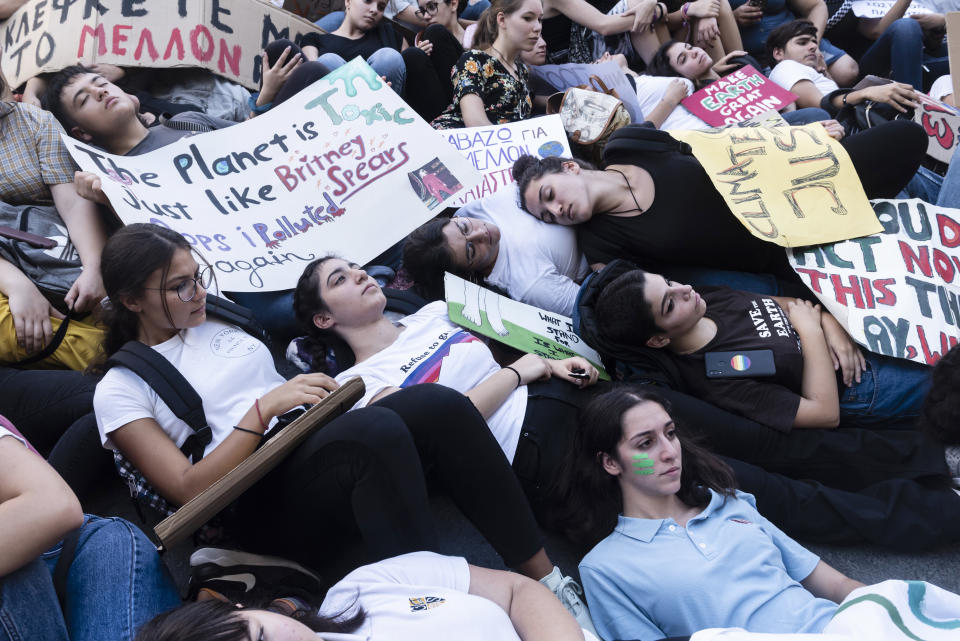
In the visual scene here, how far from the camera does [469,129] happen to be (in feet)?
12.3

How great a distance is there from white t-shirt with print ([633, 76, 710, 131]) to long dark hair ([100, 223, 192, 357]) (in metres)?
Result: 2.79

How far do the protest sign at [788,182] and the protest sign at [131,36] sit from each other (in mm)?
2435

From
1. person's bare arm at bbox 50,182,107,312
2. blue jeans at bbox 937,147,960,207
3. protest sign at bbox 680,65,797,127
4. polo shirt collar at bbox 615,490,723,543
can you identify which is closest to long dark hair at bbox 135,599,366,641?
polo shirt collar at bbox 615,490,723,543

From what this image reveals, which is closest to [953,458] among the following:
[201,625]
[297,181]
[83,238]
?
[201,625]

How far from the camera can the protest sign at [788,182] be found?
107 inches

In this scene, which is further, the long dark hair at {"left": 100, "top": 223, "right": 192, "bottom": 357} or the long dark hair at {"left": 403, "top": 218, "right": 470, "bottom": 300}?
the long dark hair at {"left": 403, "top": 218, "right": 470, "bottom": 300}

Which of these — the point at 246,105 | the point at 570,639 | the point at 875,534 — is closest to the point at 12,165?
the point at 246,105

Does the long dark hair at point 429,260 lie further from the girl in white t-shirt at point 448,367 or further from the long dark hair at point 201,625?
the long dark hair at point 201,625

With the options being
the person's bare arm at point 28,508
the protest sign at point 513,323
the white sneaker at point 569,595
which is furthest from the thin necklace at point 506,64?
the person's bare arm at point 28,508

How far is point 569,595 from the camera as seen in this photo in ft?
6.35

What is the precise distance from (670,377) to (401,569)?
1210 mm

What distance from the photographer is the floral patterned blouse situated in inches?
154

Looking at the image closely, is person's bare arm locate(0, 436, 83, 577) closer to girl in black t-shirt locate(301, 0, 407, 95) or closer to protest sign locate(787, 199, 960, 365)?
protest sign locate(787, 199, 960, 365)

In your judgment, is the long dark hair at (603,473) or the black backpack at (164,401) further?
the long dark hair at (603,473)
